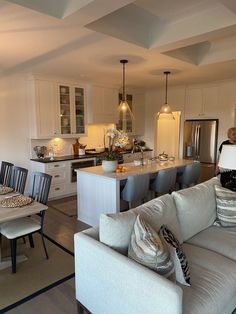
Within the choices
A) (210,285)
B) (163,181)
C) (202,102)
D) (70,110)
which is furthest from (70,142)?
(210,285)

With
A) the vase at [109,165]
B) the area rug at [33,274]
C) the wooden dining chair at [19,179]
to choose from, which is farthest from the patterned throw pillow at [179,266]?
the wooden dining chair at [19,179]

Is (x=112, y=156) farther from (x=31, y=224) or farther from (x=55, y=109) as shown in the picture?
(x=55, y=109)

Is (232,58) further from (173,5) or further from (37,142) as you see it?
(37,142)

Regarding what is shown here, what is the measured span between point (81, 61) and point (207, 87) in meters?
3.43

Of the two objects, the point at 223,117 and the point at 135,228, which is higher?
the point at 223,117

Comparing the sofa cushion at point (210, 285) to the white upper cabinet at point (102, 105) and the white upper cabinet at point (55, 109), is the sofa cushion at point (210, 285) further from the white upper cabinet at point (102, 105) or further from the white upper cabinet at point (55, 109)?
the white upper cabinet at point (102, 105)

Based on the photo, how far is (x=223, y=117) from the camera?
18.7 ft

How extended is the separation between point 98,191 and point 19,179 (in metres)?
1.16

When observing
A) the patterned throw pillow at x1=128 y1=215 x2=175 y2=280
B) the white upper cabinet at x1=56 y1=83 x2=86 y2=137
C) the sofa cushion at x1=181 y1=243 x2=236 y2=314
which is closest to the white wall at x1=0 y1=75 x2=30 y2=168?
the white upper cabinet at x1=56 y1=83 x2=86 y2=137

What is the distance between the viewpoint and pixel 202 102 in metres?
6.03

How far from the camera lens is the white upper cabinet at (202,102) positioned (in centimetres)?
584

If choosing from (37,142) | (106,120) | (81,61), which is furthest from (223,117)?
(37,142)

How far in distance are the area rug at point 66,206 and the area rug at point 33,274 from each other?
1.26m

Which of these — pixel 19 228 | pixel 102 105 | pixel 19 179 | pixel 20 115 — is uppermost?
pixel 102 105
